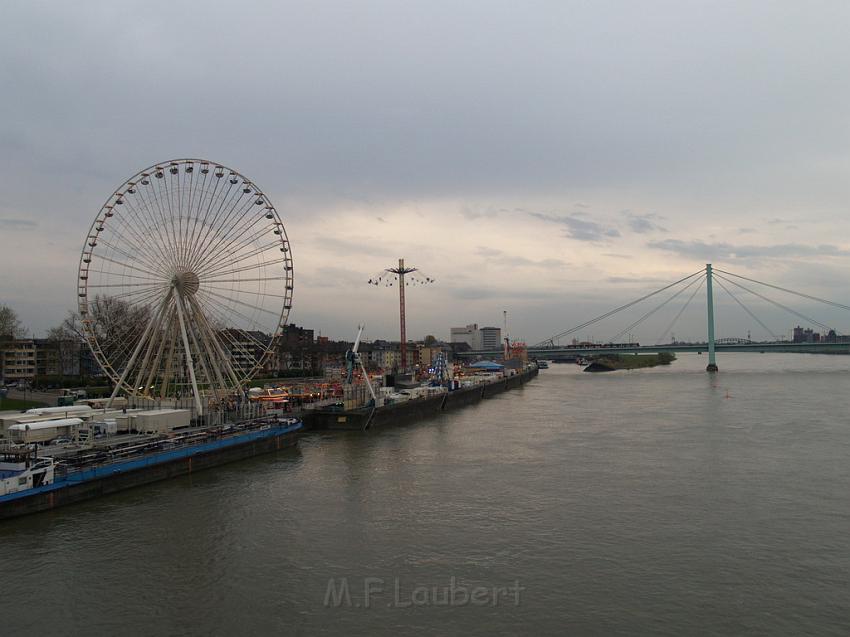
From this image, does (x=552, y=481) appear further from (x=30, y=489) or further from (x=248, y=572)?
(x=30, y=489)

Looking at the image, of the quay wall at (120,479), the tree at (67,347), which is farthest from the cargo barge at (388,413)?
the tree at (67,347)

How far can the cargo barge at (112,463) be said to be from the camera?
18500 millimetres

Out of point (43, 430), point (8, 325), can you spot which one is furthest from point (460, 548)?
point (8, 325)

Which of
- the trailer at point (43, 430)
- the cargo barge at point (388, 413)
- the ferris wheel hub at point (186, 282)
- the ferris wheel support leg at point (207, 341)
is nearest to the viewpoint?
the trailer at point (43, 430)

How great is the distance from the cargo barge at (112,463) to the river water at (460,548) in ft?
1.61

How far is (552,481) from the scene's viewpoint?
2258 cm

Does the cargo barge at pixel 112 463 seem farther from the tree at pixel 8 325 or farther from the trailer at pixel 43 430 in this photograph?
the tree at pixel 8 325

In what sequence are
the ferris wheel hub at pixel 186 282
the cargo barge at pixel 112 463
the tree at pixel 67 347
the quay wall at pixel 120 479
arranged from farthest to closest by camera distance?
the tree at pixel 67 347 → the ferris wheel hub at pixel 186 282 → the cargo barge at pixel 112 463 → the quay wall at pixel 120 479

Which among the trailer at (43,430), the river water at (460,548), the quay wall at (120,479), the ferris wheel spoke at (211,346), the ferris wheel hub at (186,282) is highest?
the ferris wheel hub at (186,282)

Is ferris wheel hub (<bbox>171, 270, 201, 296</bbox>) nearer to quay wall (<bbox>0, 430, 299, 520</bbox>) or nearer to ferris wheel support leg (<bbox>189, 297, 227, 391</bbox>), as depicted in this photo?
ferris wheel support leg (<bbox>189, 297, 227, 391</bbox>)

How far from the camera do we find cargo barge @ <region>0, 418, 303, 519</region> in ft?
60.7

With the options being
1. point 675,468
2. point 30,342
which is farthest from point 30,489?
point 30,342

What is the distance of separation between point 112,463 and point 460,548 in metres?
13.4

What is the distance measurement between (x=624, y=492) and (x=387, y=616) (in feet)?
37.5
